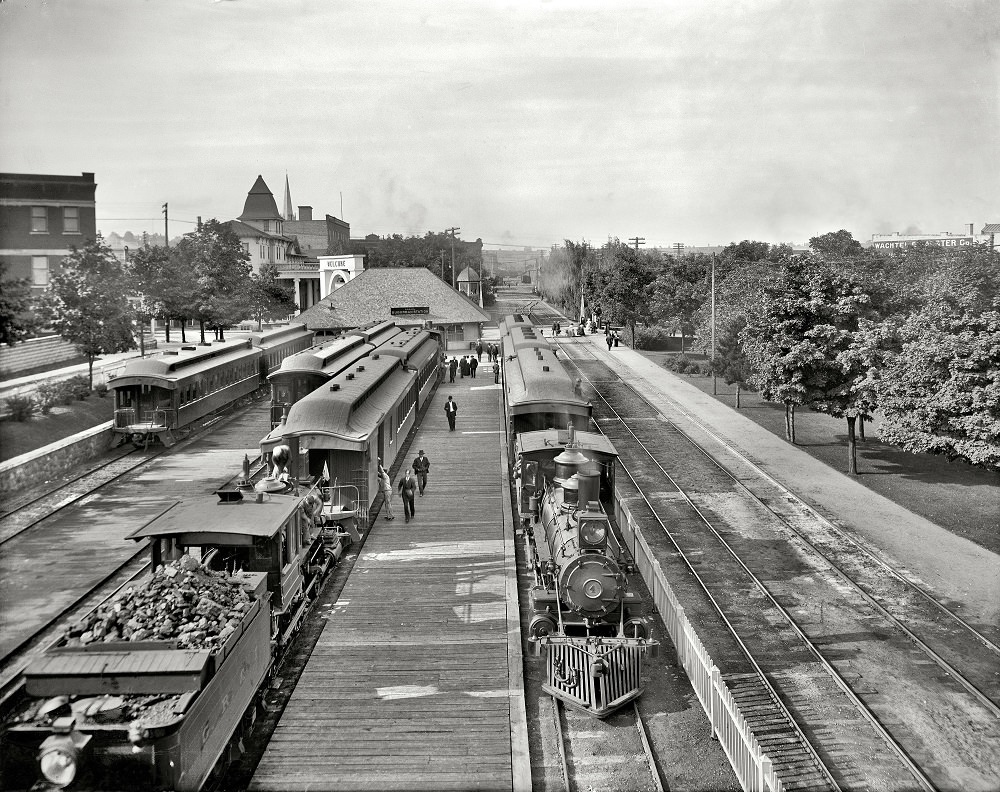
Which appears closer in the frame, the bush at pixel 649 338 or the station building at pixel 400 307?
the station building at pixel 400 307

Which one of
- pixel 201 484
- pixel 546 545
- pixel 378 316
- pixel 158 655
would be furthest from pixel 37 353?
pixel 158 655

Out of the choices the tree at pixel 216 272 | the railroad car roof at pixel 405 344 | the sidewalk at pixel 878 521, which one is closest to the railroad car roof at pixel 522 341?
the railroad car roof at pixel 405 344

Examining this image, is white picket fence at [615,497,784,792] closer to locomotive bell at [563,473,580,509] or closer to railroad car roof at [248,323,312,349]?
locomotive bell at [563,473,580,509]

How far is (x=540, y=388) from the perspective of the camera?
23812 millimetres

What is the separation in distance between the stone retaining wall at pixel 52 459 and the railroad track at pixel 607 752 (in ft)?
60.7

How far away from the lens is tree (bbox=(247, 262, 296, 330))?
64.0 metres

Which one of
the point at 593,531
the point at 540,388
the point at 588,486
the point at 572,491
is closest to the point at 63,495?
the point at 540,388

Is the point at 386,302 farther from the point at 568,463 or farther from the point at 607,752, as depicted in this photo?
the point at 607,752

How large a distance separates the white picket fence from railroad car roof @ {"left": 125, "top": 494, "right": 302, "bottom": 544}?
6.76 metres

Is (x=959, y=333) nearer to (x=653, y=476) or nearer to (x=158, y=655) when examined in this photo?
(x=653, y=476)

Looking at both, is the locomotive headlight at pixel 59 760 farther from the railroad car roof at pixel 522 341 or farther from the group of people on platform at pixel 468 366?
the group of people on platform at pixel 468 366

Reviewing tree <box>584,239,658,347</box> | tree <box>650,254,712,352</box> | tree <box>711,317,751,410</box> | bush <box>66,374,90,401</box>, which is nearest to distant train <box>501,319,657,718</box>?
bush <box>66,374,90,401</box>

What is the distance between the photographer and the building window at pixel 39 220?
122ft

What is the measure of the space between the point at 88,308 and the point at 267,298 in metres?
33.8
